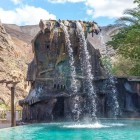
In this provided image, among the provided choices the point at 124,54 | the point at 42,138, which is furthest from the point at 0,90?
the point at 42,138

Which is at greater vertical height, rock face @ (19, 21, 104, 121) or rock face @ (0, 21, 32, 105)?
rock face @ (0, 21, 32, 105)

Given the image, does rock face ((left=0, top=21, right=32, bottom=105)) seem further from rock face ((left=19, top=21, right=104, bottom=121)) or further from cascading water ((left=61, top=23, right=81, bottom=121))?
cascading water ((left=61, top=23, right=81, bottom=121))

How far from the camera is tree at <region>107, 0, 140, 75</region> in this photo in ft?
94.1

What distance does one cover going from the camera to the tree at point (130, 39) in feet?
94.1

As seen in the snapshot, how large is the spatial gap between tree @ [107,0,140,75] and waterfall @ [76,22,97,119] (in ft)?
24.7

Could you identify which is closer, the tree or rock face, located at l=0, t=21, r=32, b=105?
the tree

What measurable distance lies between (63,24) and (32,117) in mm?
4910

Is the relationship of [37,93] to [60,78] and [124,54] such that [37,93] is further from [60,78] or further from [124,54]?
[124,54]

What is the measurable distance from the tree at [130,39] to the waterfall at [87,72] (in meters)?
7.52

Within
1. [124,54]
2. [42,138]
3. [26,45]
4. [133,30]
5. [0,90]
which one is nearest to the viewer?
[42,138]

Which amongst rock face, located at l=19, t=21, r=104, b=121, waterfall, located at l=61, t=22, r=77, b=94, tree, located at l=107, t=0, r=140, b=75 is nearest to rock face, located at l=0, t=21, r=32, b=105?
tree, located at l=107, t=0, r=140, b=75

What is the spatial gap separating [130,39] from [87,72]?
26.4 ft

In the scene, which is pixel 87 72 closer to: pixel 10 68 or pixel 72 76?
pixel 72 76

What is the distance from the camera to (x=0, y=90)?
141ft
